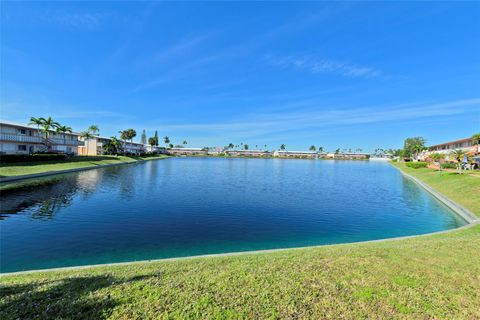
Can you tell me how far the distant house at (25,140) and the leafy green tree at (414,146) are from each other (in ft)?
408

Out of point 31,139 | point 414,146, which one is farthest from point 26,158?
point 414,146

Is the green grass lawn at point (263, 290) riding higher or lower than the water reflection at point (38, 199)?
higher

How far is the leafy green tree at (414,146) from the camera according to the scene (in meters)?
105

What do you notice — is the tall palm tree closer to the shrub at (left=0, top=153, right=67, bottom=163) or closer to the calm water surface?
the shrub at (left=0, top=153, right=67, bottom=163)

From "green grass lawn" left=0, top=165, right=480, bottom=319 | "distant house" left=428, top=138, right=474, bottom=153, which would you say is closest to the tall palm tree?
"green grass lawn" left=0, top=165, right=480, bottom=319

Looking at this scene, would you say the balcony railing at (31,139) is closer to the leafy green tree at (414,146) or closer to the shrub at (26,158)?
the shrub at (26,158)

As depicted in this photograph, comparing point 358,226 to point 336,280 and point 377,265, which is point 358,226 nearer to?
point 377,265

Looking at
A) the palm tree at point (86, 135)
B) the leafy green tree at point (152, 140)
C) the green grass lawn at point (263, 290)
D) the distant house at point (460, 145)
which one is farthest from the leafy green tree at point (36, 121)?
the leafy green tree at point (152, 140)

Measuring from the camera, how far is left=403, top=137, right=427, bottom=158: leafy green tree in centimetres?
10476

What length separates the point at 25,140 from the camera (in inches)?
1918

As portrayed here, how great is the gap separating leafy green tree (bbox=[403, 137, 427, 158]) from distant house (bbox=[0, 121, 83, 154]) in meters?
124

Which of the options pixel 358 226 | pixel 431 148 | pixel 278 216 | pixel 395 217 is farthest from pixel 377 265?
pixel 431 148

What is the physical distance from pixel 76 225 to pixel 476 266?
17464mm

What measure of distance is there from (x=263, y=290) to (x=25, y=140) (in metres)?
61.0
